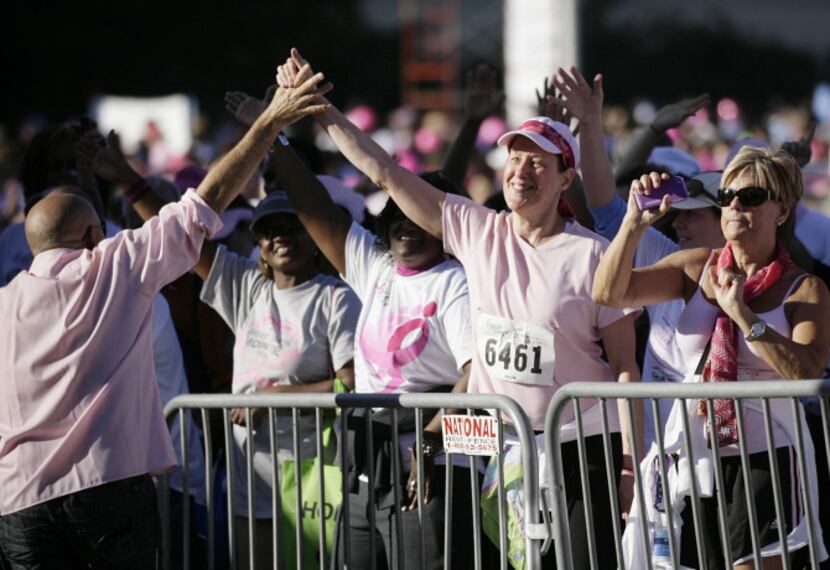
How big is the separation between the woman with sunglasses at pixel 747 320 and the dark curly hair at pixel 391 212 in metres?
1.19

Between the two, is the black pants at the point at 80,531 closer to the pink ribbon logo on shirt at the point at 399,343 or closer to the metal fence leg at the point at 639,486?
the pink ribbon logo on shirt at the point at 399,343

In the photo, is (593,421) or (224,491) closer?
(593,421)

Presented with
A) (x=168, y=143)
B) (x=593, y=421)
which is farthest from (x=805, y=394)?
(x=168, y=143)

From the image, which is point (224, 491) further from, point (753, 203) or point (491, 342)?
point (753, 203)

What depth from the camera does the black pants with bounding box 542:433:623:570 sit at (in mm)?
5184

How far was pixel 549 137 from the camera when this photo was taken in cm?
538

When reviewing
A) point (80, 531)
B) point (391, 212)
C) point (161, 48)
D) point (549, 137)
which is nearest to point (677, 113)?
point (391, 212)

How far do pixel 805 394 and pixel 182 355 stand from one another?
353 centimetres

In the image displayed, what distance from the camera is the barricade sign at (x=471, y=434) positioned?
5125 mm

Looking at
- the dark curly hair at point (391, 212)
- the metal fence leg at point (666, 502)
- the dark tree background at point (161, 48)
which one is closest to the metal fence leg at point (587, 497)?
the metal fence leg at point (666, 502)

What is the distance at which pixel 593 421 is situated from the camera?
5.22 m

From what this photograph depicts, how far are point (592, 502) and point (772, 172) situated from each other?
129cm

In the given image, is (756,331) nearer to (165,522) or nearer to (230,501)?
(230,501)

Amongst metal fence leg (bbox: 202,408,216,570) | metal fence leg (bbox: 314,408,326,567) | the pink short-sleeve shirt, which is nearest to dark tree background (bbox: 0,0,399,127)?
metal fence leg (bbox: 202,408,216,570)
